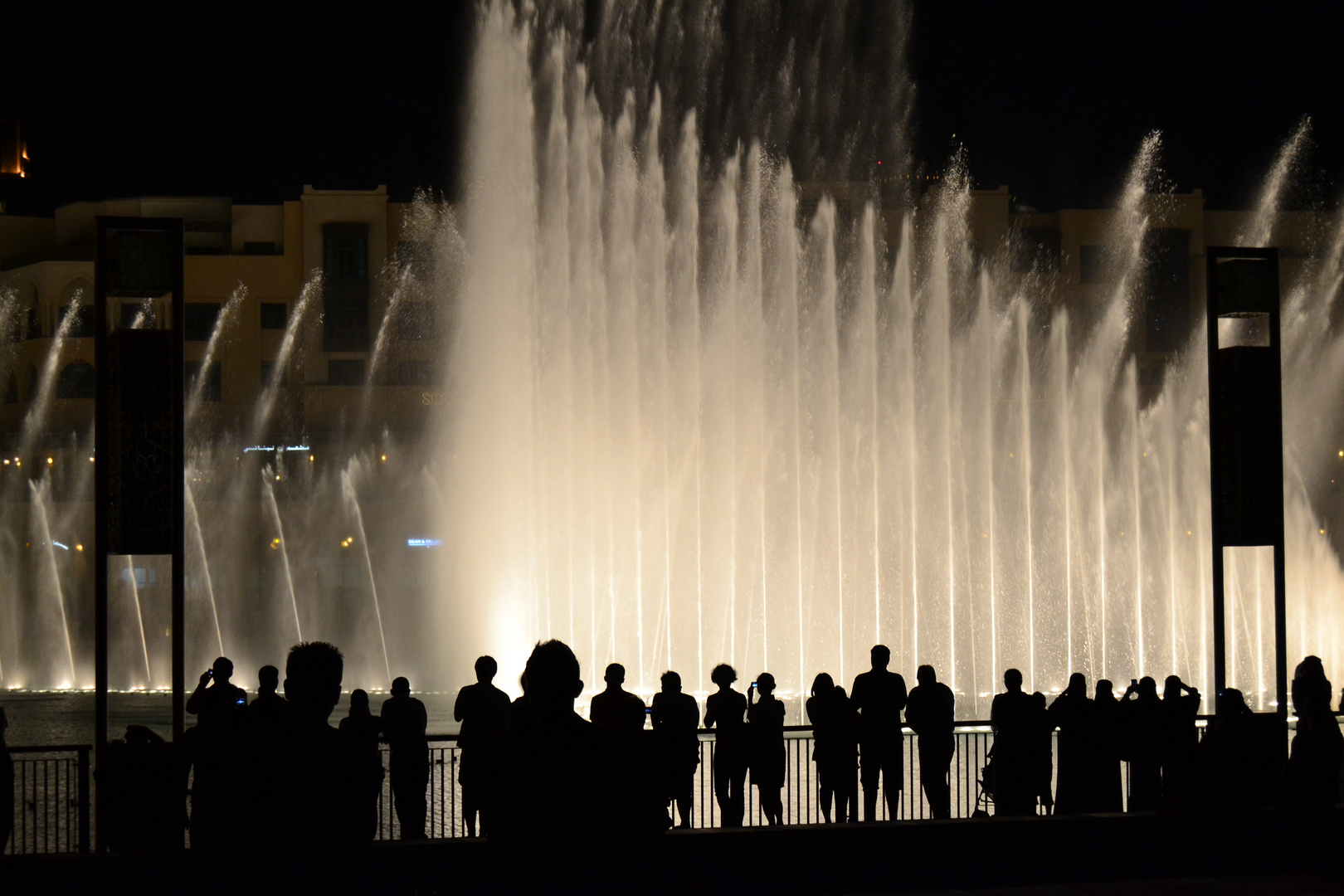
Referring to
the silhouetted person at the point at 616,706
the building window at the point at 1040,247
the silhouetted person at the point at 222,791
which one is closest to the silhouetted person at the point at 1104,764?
the silhouetted person at the point at 616,706

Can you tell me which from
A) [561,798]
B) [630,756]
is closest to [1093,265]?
[630,756]

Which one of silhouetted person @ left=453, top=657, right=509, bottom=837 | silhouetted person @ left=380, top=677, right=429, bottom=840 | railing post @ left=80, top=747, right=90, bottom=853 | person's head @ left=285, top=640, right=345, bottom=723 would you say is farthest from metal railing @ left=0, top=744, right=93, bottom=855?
person's head @ left=285, top=640, right=345, bottom=723

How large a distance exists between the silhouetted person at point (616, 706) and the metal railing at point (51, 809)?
9.29 feet

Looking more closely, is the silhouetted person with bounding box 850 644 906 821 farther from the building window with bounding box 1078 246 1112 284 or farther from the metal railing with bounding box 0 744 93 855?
the building window with bounding box 1078 246 1112 284

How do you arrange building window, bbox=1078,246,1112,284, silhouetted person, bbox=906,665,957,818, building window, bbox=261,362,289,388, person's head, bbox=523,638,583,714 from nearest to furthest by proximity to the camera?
1. person's head, bbox=523,638,583,714
2. silhouetted person, bbox=906,665,957,818
3. building window, bbox=261,362,289,388
4. building window, bbox=1078,246,1112,284

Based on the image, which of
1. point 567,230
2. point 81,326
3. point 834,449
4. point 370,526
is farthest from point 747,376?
point 81,326

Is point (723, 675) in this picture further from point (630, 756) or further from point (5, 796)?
point (630, 756)

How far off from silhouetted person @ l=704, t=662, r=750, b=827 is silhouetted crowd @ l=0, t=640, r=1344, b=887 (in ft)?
0.04

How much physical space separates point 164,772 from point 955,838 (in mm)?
4337

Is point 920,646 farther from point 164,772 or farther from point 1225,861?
point 164,772

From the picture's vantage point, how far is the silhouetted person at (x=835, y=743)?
32.0 feet

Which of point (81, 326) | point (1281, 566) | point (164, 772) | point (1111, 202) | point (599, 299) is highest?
point (1111, 202)

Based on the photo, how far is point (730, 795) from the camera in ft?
32.6

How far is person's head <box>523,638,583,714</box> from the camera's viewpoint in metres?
3.88
